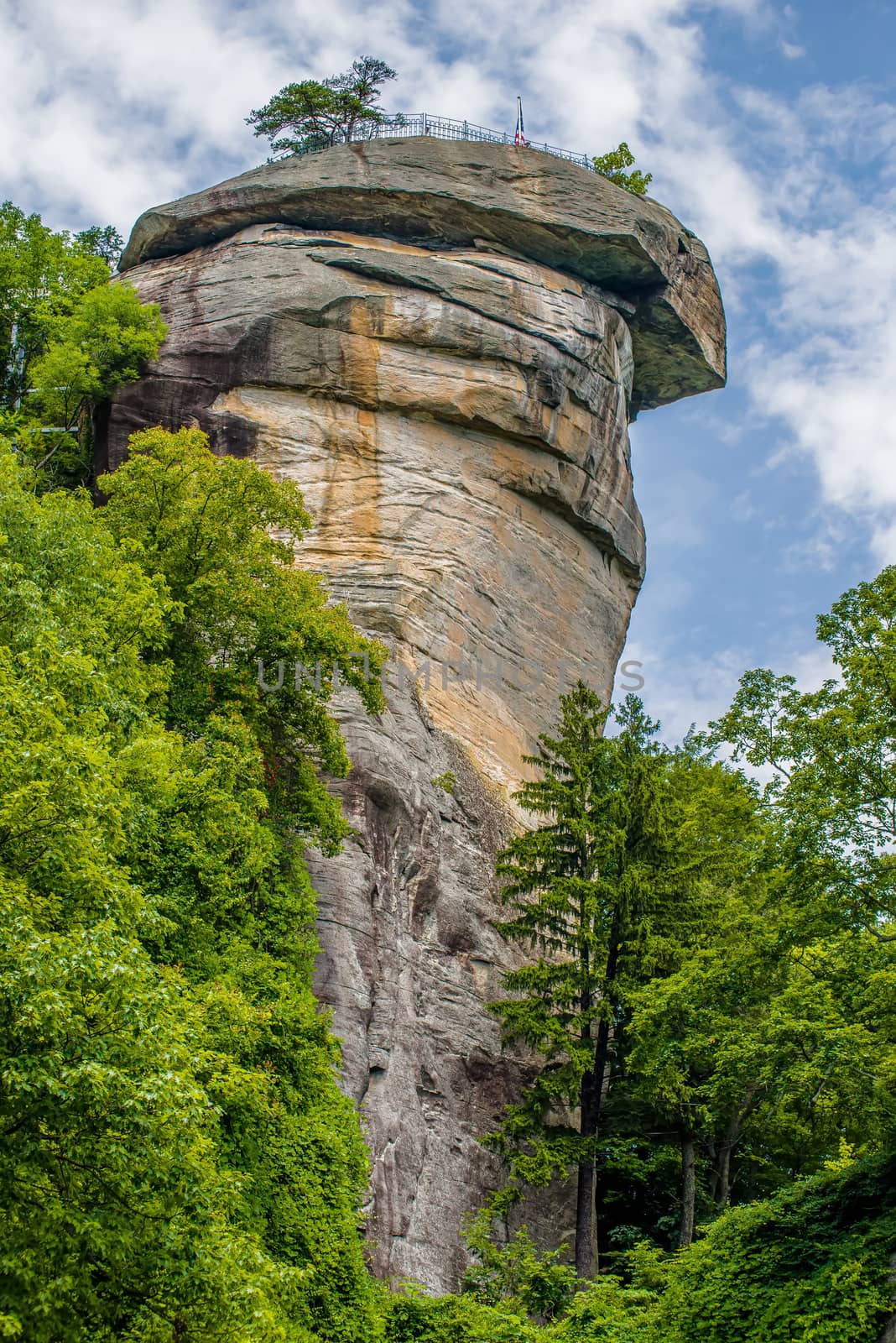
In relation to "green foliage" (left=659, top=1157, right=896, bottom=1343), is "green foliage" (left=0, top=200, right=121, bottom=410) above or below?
above

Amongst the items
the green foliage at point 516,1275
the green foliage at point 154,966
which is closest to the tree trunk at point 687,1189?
the green foliage at point 516,1275

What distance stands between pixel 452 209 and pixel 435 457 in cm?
723

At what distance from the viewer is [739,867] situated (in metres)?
23.3

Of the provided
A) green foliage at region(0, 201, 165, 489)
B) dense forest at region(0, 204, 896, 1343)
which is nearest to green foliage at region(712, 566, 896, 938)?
dense forest at region(0, 204, 896, 1343)

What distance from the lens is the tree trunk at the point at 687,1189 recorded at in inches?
878

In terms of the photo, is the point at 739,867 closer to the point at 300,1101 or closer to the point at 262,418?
the point at 300,1101

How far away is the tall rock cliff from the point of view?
2173 cm

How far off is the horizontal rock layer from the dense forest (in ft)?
32.0

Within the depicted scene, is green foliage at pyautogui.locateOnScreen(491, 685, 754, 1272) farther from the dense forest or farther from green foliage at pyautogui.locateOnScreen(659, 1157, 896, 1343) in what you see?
green foliage at pyautogui.locateOnScreen(659, 1157, 896, 1343)

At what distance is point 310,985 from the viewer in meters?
19.0

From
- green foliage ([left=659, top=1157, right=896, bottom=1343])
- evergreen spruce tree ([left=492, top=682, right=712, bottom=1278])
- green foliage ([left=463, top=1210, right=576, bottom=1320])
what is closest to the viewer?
green foliage ([left=659, top=1157, right=896, bottom=1343])

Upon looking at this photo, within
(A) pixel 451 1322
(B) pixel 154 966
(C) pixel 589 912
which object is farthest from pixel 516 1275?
(B) pixel 154 966

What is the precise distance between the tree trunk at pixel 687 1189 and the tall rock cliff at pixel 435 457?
3.16 metres

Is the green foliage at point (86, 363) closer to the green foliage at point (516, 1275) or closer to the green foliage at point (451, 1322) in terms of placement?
the green foliage at point (516, 1275)
